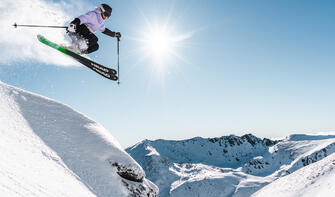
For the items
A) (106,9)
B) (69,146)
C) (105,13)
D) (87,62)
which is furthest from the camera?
(69,146)

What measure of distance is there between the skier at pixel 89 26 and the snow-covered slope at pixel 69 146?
198 inches

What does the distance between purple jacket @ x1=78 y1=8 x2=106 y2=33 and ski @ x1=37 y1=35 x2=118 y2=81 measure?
2.24m

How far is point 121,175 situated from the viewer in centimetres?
1572

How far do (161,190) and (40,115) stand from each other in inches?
5364

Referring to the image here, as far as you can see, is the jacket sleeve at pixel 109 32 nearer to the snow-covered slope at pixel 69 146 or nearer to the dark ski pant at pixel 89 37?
the dark ski pant at pixel 89 37

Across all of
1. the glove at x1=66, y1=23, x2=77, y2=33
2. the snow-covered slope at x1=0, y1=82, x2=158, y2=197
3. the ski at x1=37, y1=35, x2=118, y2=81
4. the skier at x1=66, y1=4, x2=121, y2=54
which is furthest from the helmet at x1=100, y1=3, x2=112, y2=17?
the snow-covered slope at x1=0, y1=82, x2=158, y2=197

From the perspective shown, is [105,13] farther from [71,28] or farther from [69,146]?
[69,146]

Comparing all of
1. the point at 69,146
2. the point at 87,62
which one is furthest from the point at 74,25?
the point at 69,146

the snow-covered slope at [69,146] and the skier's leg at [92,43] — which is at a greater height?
the skier's leg at [92,43]

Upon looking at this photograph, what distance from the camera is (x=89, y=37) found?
11.0m

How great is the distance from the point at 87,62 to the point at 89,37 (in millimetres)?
2314

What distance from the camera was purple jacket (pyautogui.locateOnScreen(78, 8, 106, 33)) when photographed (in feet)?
34.3

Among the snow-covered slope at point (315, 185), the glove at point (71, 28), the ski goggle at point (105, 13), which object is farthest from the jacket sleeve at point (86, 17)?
the snow-covered slope at point (315, 185)

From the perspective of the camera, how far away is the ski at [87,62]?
12383mm
